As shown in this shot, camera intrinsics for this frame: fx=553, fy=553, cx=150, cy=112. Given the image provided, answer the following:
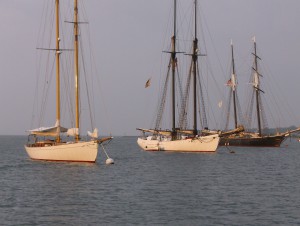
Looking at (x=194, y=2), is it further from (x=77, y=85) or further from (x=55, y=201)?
(x=55, y=201)

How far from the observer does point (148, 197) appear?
37.5m

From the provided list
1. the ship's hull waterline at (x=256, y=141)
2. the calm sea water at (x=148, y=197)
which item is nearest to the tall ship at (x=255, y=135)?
the ship's hull waterline at (x=256, y=141)

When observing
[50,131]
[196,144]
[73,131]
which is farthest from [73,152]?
[196,144]

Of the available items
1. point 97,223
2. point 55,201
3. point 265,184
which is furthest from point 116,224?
point 265,184

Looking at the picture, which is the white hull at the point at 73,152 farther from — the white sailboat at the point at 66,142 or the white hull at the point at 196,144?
the white hull at the point at 196,144

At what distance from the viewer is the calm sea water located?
29.3m

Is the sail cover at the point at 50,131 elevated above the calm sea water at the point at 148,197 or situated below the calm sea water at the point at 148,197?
above

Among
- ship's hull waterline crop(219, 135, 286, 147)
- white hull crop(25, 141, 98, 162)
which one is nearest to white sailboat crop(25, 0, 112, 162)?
white hull crop(25, 141, 98, 162)

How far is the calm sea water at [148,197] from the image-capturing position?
29312 millimetres

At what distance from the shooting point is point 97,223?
92.1 ft

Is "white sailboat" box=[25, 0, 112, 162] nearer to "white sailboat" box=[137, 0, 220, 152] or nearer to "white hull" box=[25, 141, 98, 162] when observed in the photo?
"white hull" box=[25, 141, 98, 162]

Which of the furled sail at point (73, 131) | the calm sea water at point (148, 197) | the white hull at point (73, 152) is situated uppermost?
the furled sail at point (73, 131)

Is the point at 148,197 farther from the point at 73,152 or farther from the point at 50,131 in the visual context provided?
the point at 50,131

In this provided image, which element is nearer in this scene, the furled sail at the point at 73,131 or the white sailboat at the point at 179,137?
the furled sail at the point at 73,131
